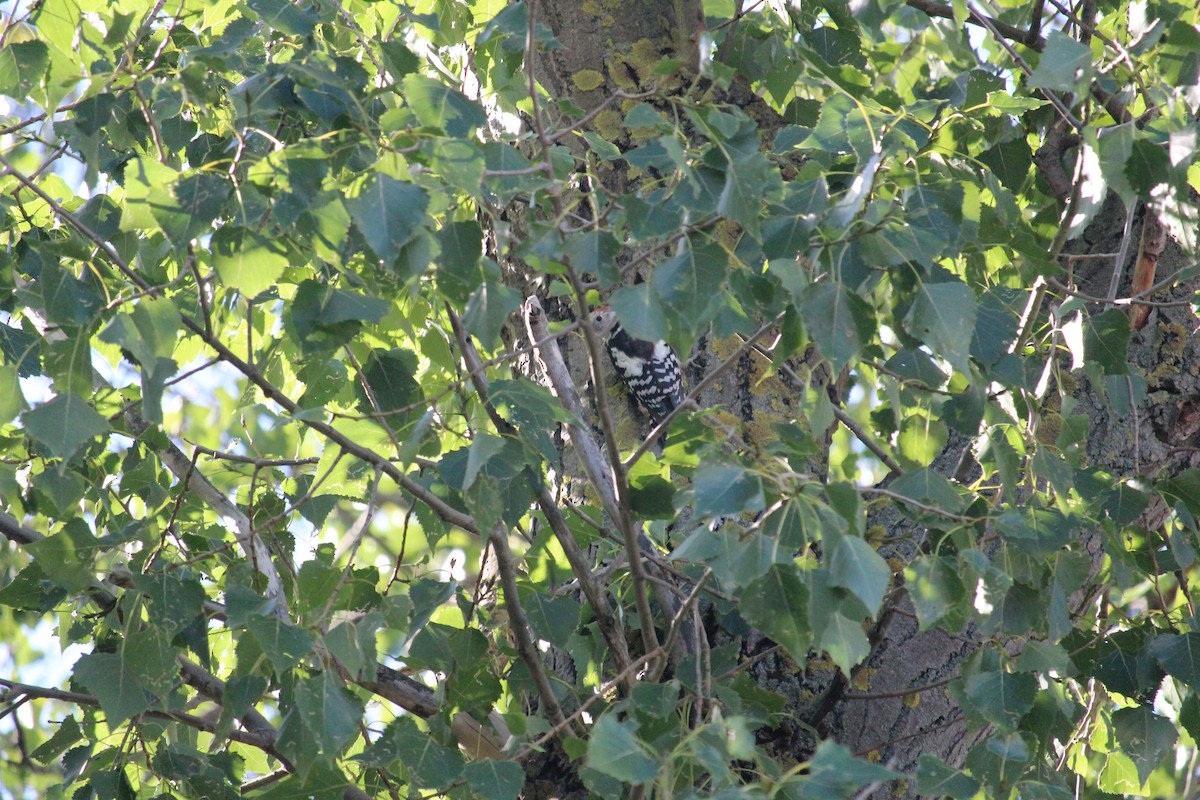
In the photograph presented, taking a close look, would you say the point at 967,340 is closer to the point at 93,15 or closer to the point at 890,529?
the point at 890,529

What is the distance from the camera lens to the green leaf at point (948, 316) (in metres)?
1.27

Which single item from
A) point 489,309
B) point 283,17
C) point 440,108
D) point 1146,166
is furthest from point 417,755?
point 1146,166

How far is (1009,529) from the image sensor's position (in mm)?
1404

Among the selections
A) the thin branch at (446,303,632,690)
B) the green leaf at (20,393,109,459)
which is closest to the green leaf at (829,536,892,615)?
the thin branch at (446,303,632,690)

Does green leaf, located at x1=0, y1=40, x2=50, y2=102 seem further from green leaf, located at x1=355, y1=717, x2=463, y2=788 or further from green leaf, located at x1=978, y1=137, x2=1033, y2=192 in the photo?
green leaf, located at x1=978, y1=137, x2=1033, y2=192

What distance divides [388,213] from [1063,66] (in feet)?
2.76

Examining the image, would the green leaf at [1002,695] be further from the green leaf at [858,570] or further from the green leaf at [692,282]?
the green leaf at [692,282]

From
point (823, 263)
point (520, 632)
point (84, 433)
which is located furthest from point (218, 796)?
point (823, 263)

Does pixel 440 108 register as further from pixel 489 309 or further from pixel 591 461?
pixel 591 461

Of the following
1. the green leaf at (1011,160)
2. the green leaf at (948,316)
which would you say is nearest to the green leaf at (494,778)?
the green leaf at (948,316)

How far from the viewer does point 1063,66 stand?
1401 millimetres

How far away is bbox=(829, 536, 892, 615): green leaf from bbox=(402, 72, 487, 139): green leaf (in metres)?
0.61

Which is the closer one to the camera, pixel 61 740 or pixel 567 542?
pixel 567 542

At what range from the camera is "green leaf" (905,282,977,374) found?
1.27 m
